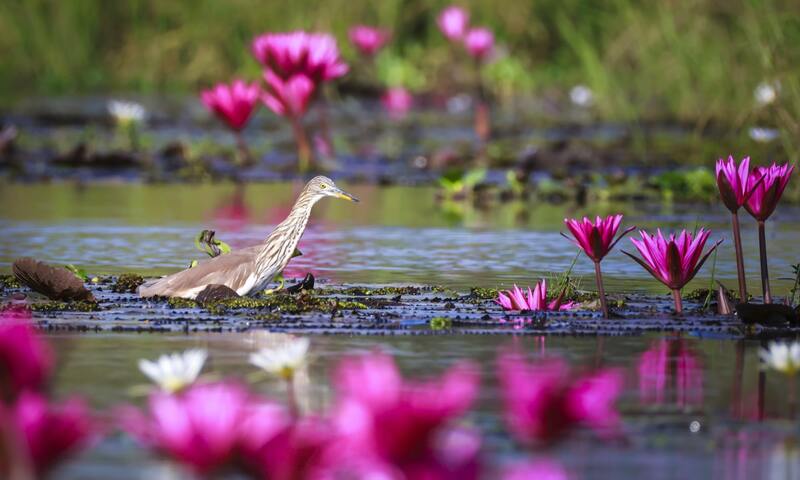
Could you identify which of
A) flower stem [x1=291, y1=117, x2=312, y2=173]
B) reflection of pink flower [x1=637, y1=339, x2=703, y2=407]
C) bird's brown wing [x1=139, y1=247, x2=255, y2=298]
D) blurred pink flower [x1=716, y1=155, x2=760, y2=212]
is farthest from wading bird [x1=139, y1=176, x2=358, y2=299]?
flower stem [x1=291, y1=117, x2=312, y2=173]

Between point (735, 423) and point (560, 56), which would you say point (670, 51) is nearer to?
point (560, 56)

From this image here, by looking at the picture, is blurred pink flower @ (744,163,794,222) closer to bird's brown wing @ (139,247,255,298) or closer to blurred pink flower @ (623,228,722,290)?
blurred pink flower @ (623,228,722,290)

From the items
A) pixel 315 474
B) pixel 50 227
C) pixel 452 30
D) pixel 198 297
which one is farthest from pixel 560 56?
pixel 315 474

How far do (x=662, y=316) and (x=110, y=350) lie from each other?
7.68 feet

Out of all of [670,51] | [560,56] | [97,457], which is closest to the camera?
[97,457]

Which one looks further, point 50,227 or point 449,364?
point 50,227

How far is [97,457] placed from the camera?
4.40 meters

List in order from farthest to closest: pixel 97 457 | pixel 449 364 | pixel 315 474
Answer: pixel 449 364
pixel 97 457
pixel 315 474

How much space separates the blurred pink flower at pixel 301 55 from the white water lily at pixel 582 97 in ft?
26.2

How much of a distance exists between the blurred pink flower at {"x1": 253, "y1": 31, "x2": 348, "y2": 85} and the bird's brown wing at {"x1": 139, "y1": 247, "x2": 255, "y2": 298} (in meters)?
6.61

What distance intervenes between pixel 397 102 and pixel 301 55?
22.9 feet

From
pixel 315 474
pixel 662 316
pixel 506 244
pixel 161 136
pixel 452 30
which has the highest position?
pixel 452 30

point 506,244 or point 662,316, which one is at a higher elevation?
point 506,244

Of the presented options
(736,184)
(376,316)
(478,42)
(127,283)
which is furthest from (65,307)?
(478,42)
